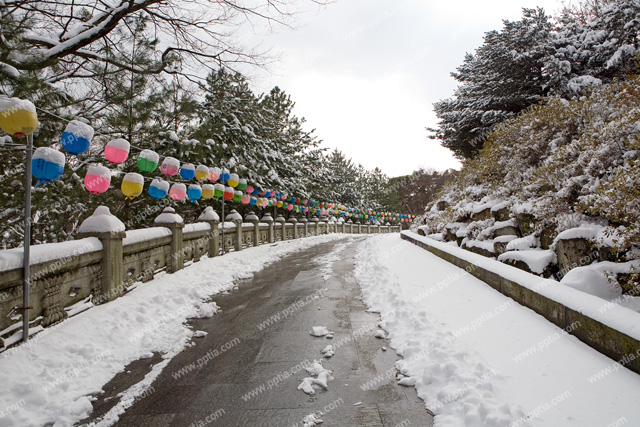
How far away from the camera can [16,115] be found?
12.0 ft

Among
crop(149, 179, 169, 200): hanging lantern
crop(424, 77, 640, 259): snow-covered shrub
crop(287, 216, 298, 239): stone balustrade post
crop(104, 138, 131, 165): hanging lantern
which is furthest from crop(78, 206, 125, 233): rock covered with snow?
crop(287, 216, 298, 239): stone balustrade post

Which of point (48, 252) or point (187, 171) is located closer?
point (48, 252)

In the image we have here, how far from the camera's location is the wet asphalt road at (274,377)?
280cm

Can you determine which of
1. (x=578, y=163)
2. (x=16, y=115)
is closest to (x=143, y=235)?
(x=16, y=115)

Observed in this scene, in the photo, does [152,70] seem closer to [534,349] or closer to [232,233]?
[232,233]

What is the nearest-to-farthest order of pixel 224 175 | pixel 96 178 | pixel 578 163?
pixel 96 178
pixel 578 163
pixel 224 175

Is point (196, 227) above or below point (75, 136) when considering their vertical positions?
below

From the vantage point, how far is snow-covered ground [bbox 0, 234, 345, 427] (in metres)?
2.93

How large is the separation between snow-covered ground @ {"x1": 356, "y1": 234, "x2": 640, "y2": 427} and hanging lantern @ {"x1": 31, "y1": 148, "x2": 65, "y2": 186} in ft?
15.9

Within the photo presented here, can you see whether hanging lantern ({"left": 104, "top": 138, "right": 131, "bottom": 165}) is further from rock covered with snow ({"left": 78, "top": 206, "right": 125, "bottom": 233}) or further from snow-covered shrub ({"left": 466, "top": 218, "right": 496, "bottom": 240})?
snow-covered shrub ({"left": 466, "top": 218, "right": 496, "bottom": 240})

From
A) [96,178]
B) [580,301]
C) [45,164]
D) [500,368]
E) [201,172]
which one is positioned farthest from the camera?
[201,172]

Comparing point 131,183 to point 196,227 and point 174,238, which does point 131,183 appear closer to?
point 174,238

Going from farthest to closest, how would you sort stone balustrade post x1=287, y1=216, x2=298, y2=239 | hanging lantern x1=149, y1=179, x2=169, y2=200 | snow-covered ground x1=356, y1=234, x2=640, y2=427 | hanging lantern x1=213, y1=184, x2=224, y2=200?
stone balustrade post x1=287, y1=216, x2=298, y2=239
hanging lantern x1=213, y1=184, x2=224, y2=200
hanging lantern x1=149, y1=179, x2=169, y2=200
snow-covered ground x1=356, y1=234, x2=640, y2=427

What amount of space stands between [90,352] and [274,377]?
7.60ft
